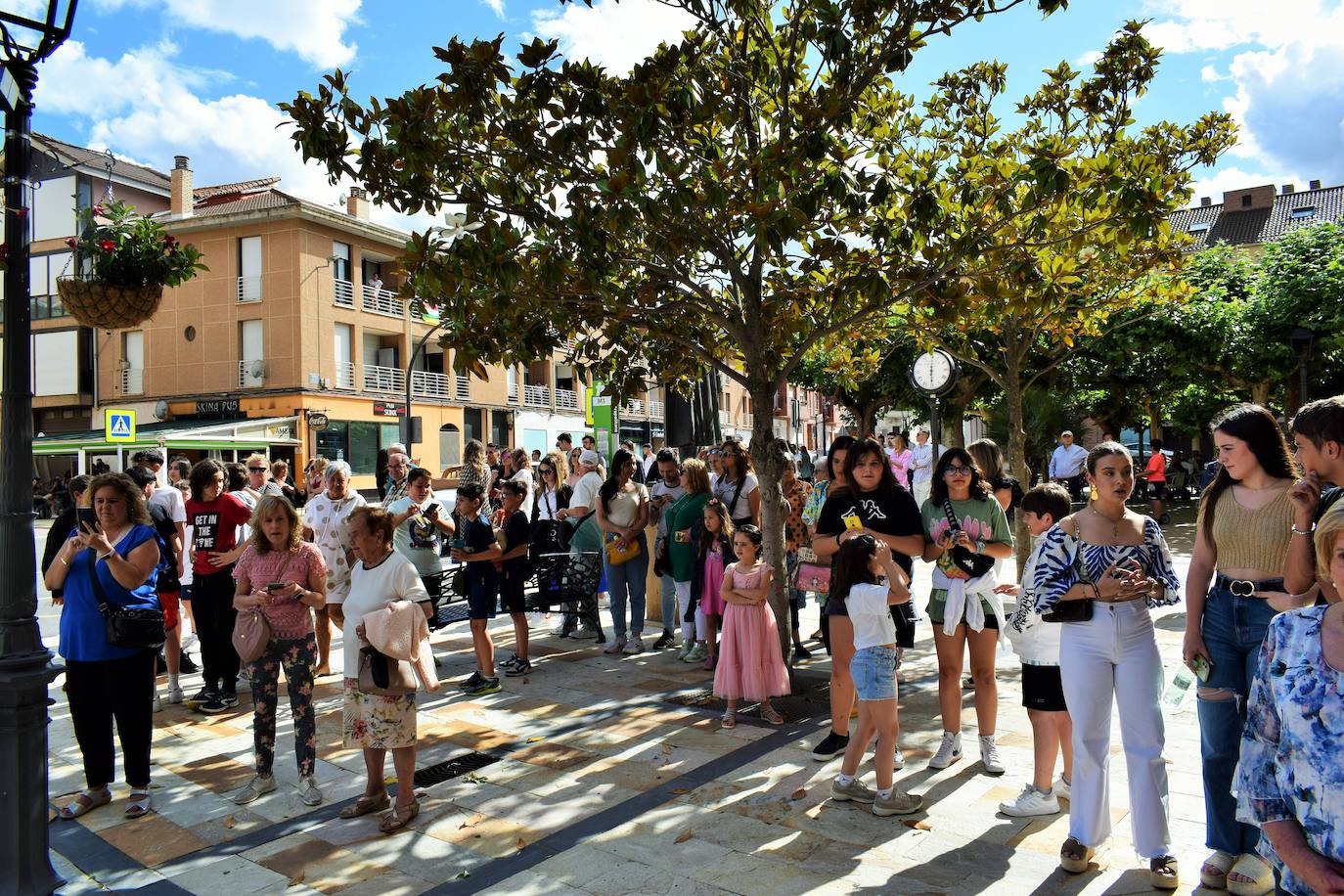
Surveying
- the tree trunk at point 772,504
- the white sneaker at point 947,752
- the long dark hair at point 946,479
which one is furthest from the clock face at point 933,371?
the white sneaker at point 947,752

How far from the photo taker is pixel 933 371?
1102cm

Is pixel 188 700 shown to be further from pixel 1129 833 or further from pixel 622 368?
pixel 1129 833

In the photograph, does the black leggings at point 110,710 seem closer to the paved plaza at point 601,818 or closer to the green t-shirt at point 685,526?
the paved plaza at point 601,818

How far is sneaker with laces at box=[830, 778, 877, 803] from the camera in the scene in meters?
4.84

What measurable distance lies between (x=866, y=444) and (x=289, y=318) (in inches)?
1237

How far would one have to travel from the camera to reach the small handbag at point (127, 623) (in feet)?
16.3

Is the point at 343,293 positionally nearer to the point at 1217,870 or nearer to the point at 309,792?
the point at 309,792

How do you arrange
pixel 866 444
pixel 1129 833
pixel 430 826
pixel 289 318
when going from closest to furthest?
pixel 1129 833
pixel 430 826
pixel 866 444
pixel 289 318

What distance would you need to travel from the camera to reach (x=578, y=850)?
14.5ft

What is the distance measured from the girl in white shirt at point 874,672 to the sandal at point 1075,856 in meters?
0.84

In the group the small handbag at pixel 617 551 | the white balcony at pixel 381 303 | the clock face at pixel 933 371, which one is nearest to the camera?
the small handbag at pixel 617 551

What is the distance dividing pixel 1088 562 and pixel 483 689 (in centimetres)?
488

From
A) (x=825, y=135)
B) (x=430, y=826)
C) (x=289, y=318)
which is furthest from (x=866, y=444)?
(x=289, y=318)

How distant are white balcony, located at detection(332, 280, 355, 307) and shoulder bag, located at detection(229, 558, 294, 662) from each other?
31758 mm
